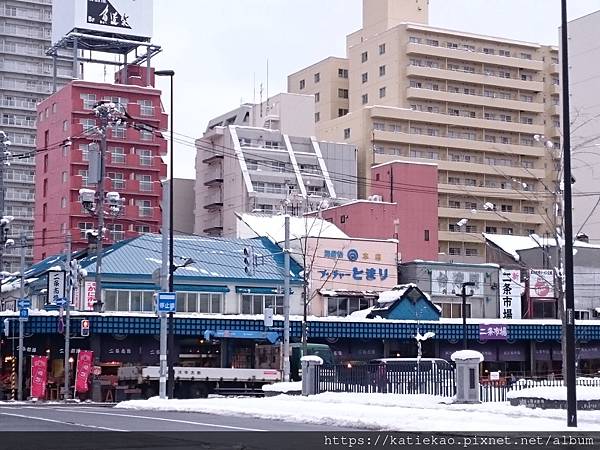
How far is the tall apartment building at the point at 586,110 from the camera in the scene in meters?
89.8

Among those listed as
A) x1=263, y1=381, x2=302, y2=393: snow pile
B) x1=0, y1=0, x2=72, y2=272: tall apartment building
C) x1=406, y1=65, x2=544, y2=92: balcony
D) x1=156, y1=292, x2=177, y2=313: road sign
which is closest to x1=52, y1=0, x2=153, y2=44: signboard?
x1=0, y1=0, x2=72, y2=272: tall apartment building

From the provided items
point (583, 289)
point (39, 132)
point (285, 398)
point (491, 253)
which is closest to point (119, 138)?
point (39, 132)

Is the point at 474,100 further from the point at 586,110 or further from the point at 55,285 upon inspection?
the point at 55,285

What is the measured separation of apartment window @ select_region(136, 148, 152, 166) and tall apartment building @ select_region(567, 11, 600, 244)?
36.5 m

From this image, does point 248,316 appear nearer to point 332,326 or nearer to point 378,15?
point 332,326

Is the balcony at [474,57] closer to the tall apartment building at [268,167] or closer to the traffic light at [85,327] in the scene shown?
the tall apartment building at [268,167]

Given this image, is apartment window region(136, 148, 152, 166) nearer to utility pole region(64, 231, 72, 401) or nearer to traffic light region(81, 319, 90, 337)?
utility pole region(64, 231, 72, 401)

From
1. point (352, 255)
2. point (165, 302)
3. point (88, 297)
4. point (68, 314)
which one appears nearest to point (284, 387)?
point (165, 302)

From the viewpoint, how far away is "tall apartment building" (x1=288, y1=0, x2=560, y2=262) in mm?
107375

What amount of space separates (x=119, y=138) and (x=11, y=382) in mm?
40005

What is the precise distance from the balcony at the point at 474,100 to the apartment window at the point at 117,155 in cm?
3156

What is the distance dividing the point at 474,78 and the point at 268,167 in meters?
25.8

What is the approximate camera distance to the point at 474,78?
111m

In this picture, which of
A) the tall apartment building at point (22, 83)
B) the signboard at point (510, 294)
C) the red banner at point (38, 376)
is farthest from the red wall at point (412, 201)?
the tall apartment building at point (22, 83)
